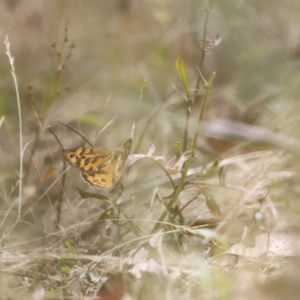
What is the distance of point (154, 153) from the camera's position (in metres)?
0.78

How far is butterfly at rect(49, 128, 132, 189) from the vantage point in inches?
26.1

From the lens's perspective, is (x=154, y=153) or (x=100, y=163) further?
(x=154, y=153)

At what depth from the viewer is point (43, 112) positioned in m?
0.86

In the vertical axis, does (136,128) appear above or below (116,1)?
below

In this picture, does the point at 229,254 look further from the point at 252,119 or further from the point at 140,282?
the point at 252,119

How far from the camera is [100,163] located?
0.67m

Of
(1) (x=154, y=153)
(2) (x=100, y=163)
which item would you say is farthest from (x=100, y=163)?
(1) (x=154, y=153)

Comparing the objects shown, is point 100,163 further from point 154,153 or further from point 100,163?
point 154,153

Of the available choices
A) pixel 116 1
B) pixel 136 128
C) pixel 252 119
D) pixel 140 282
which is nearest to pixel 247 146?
pixel 252 119

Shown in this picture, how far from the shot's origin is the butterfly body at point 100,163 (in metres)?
0.66

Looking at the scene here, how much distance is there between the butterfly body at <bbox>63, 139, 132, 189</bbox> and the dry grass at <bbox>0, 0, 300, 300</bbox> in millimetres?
26

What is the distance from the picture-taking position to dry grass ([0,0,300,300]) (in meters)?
0.65

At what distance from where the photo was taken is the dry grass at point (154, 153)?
65cm

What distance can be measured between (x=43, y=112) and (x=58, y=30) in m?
0.23
